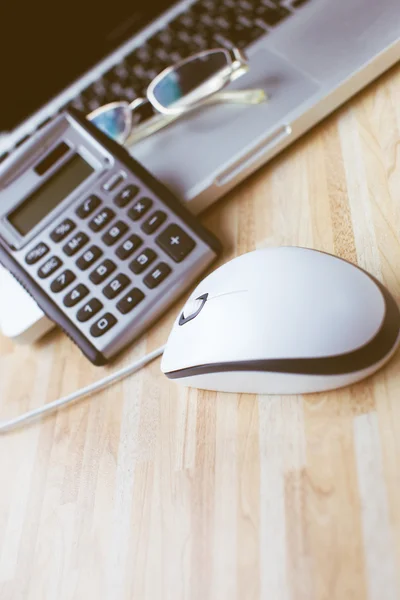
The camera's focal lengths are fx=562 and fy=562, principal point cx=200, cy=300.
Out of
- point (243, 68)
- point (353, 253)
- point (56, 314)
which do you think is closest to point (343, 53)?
point (243, 68)

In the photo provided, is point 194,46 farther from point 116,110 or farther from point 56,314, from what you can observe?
point 56,314

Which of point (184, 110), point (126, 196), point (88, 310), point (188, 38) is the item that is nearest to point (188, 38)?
point (188, 38)

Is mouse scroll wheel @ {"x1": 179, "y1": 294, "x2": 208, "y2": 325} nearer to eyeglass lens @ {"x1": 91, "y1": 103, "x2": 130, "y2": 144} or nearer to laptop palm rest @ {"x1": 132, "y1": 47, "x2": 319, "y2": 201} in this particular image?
laptop palm rest @ {"x1": 132, "y1": 47, "x2": 319, "y2": 201}

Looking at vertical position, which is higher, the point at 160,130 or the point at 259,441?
the point at 160,130

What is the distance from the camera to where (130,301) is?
0.43 meters

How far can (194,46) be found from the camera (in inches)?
22.7

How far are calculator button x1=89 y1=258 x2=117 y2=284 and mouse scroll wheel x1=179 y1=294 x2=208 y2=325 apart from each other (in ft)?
0.30

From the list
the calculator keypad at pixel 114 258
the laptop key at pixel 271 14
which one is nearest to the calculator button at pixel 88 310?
the calculator keypad at pixel 114 258

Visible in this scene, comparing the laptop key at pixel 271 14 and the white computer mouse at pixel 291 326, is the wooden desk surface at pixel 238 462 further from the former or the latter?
the laptop key at pixel 271 14

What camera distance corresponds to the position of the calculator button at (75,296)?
17.6 inches

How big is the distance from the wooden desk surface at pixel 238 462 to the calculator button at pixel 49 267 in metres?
0.06

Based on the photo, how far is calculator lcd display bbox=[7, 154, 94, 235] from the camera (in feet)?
1.61

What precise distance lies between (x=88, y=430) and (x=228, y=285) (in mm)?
165

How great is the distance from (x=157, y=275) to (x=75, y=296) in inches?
→ 2.7
